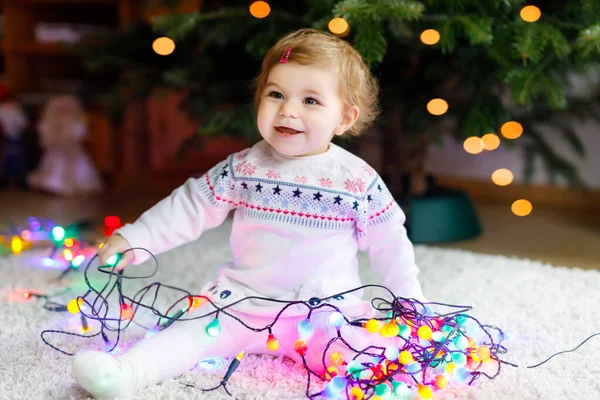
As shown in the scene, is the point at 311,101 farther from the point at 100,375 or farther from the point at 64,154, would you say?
the point at 64,154

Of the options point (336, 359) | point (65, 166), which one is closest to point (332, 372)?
point (336, 359)

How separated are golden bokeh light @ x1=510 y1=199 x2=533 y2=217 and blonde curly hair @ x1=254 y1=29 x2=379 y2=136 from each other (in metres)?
1.18

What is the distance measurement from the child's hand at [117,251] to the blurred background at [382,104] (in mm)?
492

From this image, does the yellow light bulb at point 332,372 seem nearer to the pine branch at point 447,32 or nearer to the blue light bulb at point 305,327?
the blue light bulb at point 305,327

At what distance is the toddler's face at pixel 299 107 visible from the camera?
3.09 ft

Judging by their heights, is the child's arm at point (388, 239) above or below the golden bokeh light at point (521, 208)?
above

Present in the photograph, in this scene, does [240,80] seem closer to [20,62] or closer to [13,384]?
[13,384]

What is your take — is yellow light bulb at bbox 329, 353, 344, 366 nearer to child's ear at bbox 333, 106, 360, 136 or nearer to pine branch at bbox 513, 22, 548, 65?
child's ear at bbox 333, 106, 360, 136

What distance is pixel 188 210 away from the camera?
1.02 meters

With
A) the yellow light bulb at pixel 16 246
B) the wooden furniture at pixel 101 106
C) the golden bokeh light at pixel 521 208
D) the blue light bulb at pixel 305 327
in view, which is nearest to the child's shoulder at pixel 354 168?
the blue light bulb at pixel 305 327

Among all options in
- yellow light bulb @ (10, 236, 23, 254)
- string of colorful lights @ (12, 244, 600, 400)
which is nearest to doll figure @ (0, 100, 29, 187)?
yellow light bulb @ (10, 236, 23, 254)

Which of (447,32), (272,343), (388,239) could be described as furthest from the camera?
(447,32)

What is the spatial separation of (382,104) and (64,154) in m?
1.30

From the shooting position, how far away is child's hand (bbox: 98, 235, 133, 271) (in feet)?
3.16
